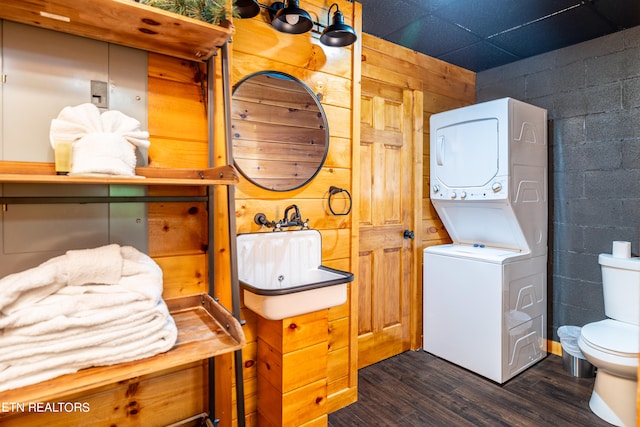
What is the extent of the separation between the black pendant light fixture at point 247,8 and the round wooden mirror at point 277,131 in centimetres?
27

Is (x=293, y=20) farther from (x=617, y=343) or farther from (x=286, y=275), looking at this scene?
(x=617, y=343)

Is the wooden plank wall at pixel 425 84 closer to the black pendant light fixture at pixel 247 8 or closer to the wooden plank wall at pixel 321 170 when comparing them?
the wooden plank wall at pixel 321 170

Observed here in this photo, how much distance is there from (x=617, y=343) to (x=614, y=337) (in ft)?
0.28

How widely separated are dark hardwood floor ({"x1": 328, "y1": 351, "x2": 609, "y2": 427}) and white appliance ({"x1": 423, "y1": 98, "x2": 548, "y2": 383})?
4.3 inches

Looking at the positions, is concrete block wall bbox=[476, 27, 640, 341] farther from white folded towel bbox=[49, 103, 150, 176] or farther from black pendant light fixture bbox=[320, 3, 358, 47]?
white folded towel bbox=[49, 103, 150, 176]

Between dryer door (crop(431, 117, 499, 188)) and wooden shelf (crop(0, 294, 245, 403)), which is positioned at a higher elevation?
dryer door (crop(431, 117, 499, 188))

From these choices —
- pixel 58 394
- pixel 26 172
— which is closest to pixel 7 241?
pixel 26 172

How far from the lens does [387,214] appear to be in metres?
2.65

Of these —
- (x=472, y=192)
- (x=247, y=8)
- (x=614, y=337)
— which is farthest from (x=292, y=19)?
(x=614, y=337)

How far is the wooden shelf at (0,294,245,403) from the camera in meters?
0.87

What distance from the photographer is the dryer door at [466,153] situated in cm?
237

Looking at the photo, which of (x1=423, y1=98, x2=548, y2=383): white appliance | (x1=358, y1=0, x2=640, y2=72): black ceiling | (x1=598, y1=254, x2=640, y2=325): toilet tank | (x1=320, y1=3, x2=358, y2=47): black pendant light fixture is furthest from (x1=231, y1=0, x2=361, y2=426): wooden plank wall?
(x1=598, y1=254, x2=640, y2=325): toilet tank

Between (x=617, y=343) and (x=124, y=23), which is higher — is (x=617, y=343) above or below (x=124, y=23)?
below

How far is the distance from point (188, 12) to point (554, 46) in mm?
A: 2706
